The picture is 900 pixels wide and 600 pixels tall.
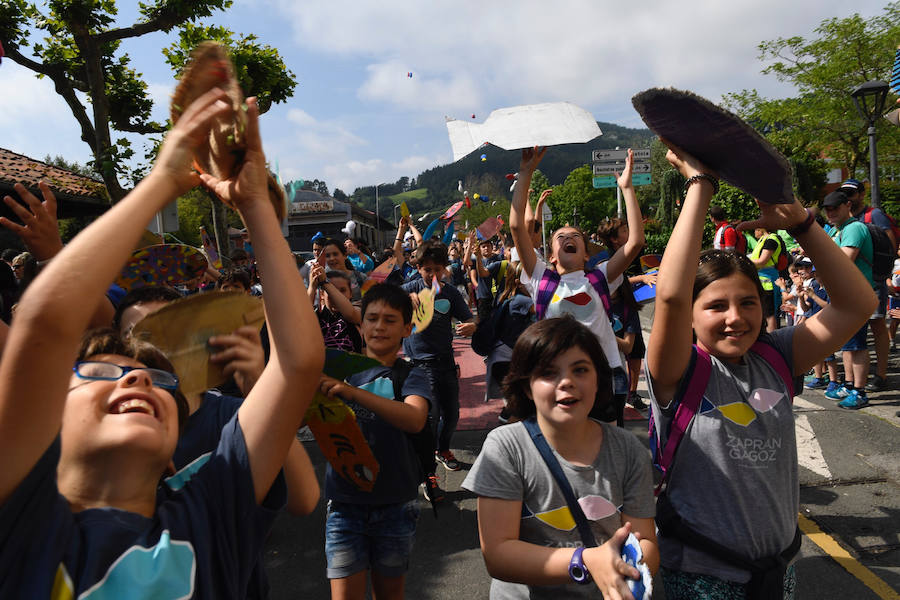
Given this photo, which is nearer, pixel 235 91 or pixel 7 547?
pixel 7 547

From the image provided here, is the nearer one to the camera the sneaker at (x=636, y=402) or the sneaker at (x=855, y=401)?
the sneaker at (x=855, y=401)

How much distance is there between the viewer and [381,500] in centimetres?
232

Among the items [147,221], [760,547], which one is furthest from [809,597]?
[147,221]

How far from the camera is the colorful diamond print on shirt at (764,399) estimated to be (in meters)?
1.76

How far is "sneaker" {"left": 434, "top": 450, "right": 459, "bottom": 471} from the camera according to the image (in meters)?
4.61

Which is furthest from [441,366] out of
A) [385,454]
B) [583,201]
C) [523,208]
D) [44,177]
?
[583,201]

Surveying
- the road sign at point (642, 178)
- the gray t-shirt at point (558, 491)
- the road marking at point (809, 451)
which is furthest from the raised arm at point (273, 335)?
the road sign at point (642, 178)

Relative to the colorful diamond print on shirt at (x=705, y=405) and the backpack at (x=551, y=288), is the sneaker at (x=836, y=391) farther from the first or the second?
the colorful diamond print on shirt at (x=705, y=405)

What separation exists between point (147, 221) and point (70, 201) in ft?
45.7

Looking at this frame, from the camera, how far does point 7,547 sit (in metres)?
0.85

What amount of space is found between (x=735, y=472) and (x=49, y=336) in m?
1.77

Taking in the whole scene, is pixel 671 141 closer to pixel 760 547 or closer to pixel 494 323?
→ pixel 760 547

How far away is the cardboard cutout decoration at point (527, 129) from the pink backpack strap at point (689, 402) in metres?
1.24

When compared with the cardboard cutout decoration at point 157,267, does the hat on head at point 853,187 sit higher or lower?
higher
